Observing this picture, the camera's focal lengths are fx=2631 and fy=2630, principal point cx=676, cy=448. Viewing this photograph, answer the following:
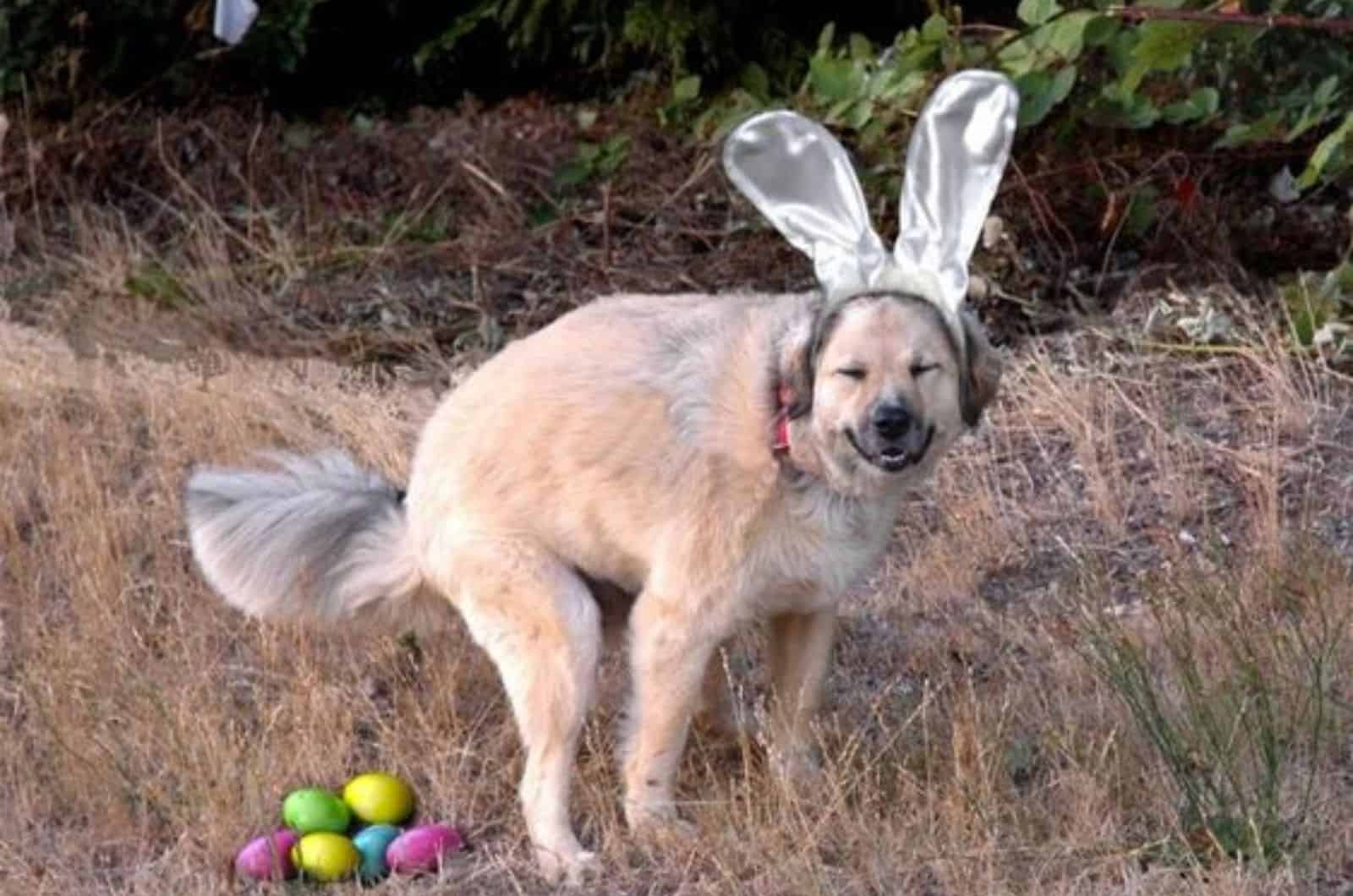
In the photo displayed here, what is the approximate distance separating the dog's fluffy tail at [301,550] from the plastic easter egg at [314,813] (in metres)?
0.47

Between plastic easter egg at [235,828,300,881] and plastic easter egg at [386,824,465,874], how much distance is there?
21 cm

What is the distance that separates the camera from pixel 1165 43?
A: 20.2ft

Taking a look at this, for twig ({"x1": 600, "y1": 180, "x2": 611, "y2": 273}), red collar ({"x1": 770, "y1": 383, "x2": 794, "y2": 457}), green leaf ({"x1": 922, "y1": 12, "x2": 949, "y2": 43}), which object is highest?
green leaf ({"x1": 922, "y1": 12, "x2": 949, "y2": 43})

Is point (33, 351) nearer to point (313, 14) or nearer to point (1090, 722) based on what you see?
point (313, 14)

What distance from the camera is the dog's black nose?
5152 mm

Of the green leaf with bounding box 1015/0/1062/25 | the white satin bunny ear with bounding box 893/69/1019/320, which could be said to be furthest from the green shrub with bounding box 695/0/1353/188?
the white satin bunny ear with bounding box 893/69/1019/320

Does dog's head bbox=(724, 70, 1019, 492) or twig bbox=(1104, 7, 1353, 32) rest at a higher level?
twig bbox=(1104, 7, 1353, 32)

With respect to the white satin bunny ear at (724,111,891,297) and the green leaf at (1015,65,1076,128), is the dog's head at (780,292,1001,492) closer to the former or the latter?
the white satin bunny ear at (724,111,891,297)

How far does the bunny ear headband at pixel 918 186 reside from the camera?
5297 mm

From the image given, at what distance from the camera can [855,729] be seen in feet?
19.4

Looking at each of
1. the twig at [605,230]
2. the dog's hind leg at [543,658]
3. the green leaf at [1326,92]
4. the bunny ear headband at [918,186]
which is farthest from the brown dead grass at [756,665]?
the twig at [605,230]

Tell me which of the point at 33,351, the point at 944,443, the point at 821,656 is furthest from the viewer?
the point at 33,351

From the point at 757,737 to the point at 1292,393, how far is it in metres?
2.57

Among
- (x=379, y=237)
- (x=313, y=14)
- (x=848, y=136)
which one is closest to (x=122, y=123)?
(x=313, y=14)
